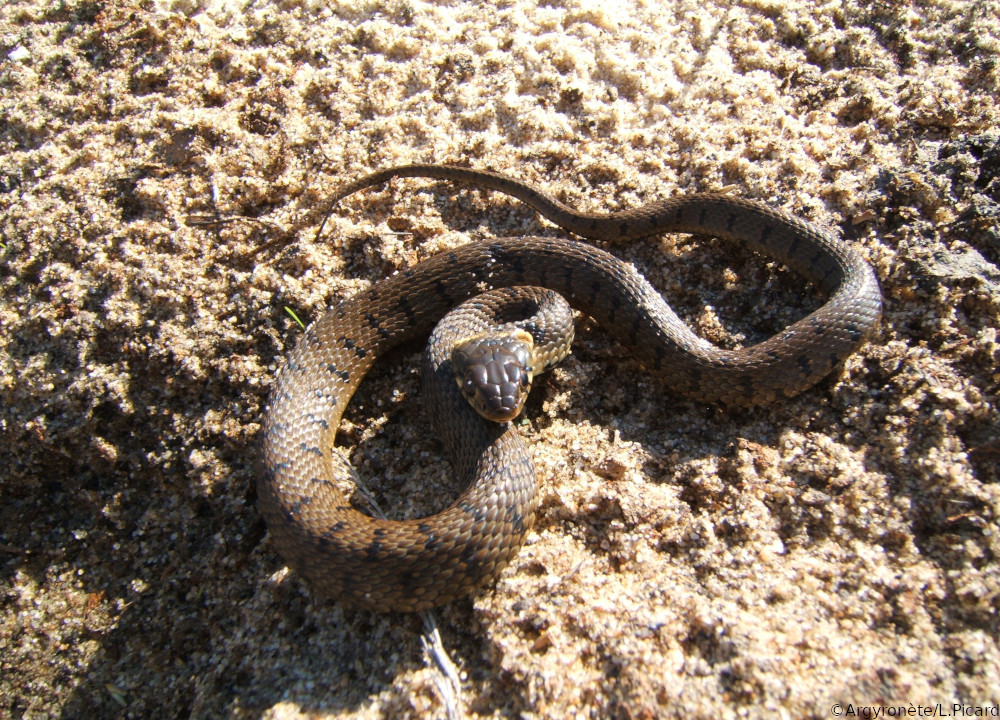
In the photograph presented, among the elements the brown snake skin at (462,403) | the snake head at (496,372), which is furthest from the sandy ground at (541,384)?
the snake head at (496,372)

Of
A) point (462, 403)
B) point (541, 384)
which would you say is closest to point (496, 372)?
point (462, 403)

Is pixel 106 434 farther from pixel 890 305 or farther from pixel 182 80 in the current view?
pixel 890 305

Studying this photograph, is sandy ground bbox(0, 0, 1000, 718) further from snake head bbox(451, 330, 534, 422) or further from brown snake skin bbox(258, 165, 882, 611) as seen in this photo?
snake head bbox(451, 330, 534, 422)

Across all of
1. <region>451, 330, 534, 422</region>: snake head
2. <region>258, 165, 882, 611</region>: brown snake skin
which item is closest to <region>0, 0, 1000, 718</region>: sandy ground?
<region>258, 165, 882, 611</region>: brown snake skin

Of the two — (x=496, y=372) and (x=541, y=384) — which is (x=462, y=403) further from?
(x=541, y=384)

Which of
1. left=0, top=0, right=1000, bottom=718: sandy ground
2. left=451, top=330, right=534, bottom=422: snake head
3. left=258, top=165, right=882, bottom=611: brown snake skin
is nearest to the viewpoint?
left=0, top=0, right=1000, bottom=718: sandy ground

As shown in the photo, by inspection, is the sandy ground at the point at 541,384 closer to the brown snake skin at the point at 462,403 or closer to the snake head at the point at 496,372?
the brown snake skin at the point at 462,403
